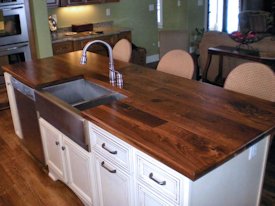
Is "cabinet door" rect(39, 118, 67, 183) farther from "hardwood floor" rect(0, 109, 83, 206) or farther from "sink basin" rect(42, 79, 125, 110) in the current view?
"sink basin" rect(42, 79, 125, 110)

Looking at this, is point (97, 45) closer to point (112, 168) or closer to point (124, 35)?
point (124, 35)

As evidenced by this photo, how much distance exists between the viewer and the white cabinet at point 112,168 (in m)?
1.75

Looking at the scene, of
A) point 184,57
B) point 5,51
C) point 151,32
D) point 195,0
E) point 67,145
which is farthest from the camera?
point 195,0

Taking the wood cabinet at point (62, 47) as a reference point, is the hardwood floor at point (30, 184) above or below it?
below

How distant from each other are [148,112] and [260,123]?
62cm

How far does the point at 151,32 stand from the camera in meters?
6.76

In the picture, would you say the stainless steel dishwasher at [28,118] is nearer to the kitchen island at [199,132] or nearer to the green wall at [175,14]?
the kitchen island at [199,132]

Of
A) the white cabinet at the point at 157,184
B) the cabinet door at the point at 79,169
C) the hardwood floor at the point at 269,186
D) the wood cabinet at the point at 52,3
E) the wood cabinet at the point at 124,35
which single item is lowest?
the hardwood floor at the point at 269,186

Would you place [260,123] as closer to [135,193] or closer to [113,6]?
[135,193]

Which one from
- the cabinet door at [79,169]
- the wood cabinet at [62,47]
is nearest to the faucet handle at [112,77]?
the cabinet door at [79,169]

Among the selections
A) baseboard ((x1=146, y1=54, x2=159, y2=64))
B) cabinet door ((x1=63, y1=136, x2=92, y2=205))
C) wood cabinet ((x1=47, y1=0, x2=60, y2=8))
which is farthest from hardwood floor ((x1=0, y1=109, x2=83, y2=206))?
baseboard ((x1=146, y1=54, x2=159, y2=64))

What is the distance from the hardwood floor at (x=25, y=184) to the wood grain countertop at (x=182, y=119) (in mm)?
884

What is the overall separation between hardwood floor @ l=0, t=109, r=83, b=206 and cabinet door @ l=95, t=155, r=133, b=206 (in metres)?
0.59

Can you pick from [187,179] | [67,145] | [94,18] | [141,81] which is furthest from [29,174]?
[94,18]
